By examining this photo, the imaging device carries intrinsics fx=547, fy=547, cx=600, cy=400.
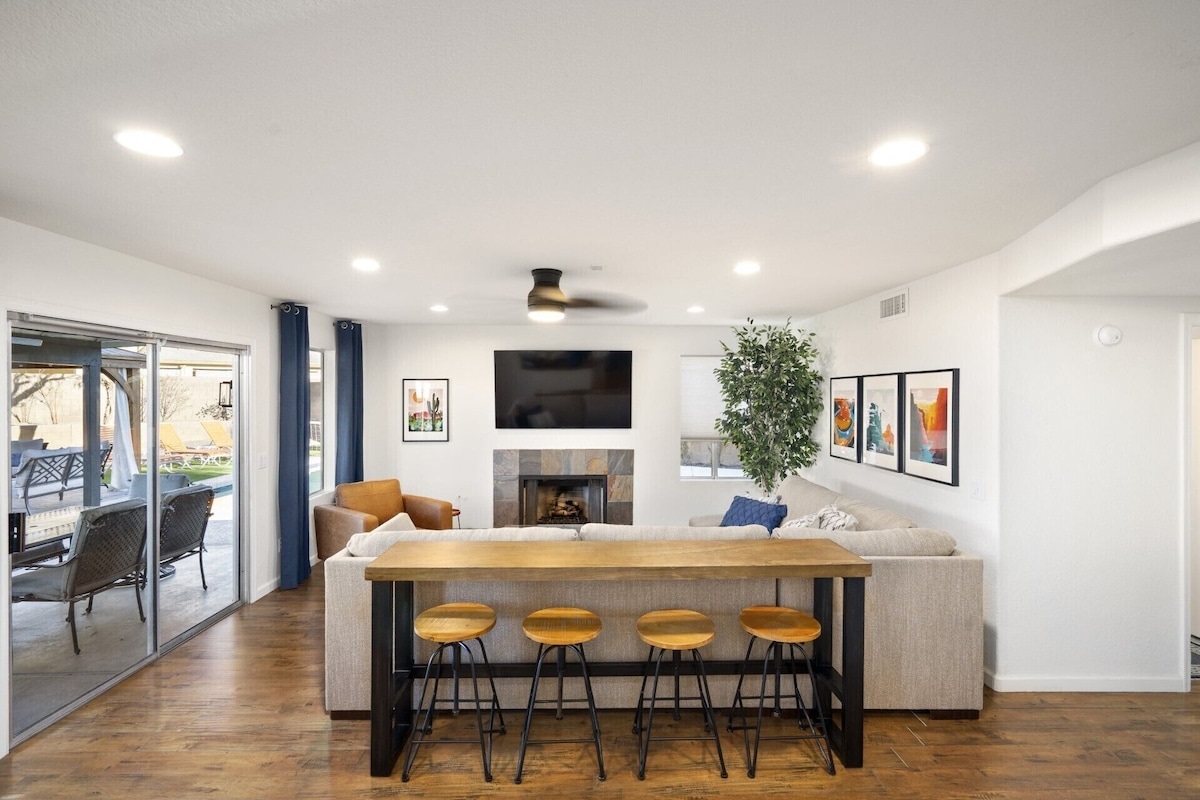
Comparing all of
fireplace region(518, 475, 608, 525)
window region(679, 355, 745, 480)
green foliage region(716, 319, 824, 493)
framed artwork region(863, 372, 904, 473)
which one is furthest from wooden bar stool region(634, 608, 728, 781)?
window region(679, 355, 745, 480)

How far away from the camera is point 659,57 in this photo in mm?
1284

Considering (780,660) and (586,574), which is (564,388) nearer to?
(586,574)

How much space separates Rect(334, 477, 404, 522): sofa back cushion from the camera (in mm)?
5043

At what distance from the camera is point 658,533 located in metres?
2.86

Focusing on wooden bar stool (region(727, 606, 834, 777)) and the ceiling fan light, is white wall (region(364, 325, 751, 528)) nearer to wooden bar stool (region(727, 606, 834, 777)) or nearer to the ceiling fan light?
the ceiling fan light

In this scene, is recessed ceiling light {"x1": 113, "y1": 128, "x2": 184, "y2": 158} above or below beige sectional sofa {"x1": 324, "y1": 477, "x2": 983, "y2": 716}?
above

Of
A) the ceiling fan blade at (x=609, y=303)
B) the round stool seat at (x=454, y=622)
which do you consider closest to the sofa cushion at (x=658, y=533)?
the round stool seat at (x=454, y=622)

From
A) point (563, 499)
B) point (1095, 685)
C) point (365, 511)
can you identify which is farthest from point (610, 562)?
point (563, 499)

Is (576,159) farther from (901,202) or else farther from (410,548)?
(410,548)

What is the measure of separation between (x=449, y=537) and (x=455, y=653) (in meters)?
0.60

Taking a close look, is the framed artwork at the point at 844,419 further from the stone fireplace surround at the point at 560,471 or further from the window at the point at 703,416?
the stone fireplace surround at the point at 560,471

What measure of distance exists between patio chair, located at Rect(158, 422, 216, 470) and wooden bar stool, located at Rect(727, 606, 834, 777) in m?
3.56

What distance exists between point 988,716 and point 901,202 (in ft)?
8.29

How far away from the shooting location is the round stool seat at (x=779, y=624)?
7.60 ft
